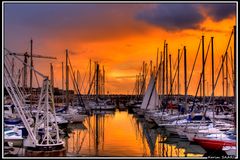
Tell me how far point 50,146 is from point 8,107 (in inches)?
883

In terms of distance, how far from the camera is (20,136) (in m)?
24.1

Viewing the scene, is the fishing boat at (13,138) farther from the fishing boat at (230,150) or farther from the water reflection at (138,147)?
the fishing boat at (230,150)

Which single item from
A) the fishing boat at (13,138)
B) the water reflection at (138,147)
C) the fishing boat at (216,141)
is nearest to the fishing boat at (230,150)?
the fishing boat at (216,141)

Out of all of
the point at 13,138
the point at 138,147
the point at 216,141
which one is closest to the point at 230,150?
the point at 216,141

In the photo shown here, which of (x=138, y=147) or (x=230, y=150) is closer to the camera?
(x=230, y=150)

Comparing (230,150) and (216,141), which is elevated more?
(216,141)

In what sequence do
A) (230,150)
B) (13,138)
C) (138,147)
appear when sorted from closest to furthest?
(230,150) < (13,138) < (138,147)

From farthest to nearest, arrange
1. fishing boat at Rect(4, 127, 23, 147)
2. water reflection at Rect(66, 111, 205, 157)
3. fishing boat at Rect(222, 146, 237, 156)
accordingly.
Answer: water reflection at Rect(66, 111, 205, 157), fishing boat at Rect(4, 127, 23, 147), fishing boat at Rect(222, 146, 237, 156)

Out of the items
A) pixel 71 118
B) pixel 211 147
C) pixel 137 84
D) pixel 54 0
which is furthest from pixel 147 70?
pixel 54 0

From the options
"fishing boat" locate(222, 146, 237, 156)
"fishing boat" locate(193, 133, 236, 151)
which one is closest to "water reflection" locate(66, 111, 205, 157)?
"fishing boat" locate(193, 133, 236, 151)

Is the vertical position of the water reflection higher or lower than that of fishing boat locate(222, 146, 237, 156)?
lower

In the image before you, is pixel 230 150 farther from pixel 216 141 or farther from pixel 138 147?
pixel 138 147

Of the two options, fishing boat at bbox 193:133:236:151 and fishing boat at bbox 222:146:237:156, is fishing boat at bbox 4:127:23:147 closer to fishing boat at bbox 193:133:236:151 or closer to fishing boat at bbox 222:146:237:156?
fishing boat at bbox 193:133:236:151

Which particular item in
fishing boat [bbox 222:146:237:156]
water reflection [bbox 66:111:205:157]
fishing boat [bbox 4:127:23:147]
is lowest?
water reflection [bbox 66:111:205:157]
